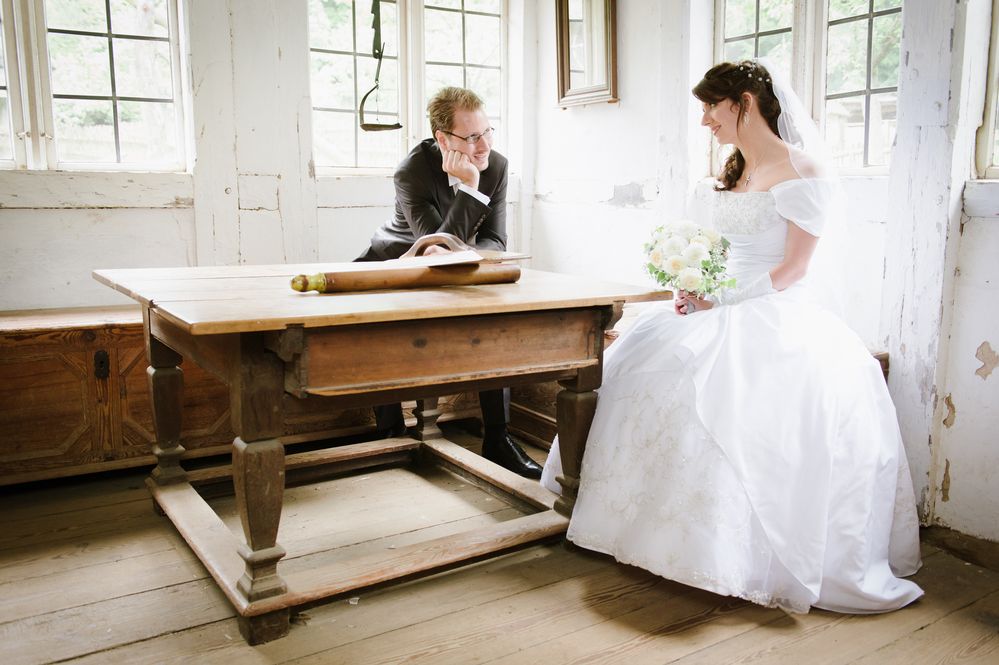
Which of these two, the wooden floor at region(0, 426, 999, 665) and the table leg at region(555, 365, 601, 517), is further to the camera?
the table leg at region(555, 365, 601, 517)

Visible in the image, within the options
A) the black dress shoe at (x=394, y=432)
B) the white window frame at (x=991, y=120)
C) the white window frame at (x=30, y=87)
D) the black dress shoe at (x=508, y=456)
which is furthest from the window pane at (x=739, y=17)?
the white window frame at (x=30, y=87)

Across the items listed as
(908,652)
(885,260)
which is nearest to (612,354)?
(885,260)

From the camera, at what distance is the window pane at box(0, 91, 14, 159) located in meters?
4.17

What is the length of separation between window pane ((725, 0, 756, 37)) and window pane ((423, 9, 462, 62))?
1.82 meters

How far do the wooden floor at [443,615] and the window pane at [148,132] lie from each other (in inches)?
80.8

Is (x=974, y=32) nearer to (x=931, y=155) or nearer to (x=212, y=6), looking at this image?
(x=931, y=155)

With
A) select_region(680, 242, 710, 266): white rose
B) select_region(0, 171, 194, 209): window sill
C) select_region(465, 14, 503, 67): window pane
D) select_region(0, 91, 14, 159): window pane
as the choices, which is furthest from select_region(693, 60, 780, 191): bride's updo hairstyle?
select_region(0, 91, 14, 159): window pane

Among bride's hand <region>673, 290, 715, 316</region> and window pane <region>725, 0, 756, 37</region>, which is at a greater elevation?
window pane <region>725, 0, 756, 37</region>

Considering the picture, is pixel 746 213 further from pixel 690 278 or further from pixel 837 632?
pixel 837 632

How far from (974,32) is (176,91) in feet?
12.1

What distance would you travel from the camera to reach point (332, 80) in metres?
4.96

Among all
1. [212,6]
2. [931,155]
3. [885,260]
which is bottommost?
[885,260]

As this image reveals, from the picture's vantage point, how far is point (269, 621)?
7.93 feet

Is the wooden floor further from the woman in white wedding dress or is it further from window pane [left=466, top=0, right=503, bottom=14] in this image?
window pane [left=466, top=0, right=503, bottom=14]
